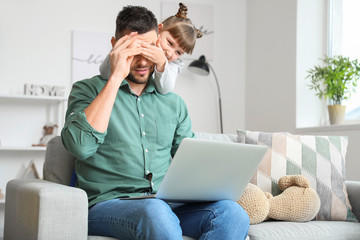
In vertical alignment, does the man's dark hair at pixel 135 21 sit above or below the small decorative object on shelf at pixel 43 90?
above

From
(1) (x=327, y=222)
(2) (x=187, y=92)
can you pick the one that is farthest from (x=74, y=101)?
(2) (x=187, y=92)

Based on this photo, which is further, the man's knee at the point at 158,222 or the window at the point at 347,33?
the window at the point at 347,33

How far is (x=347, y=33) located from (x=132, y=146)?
2.57m

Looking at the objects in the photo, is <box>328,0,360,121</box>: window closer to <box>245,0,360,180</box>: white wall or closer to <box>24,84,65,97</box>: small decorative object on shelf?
<box>245,0,360,180</box>: white wall

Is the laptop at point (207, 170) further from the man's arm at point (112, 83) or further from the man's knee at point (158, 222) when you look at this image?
the man's arm at point (112, 83)

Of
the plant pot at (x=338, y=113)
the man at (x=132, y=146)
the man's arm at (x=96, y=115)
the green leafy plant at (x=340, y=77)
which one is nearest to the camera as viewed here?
the man at (x=132, y=146)

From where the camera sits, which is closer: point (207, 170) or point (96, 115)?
point (207, 170)

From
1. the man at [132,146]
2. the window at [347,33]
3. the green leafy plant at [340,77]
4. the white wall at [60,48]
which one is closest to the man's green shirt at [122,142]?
the man at [132,146]

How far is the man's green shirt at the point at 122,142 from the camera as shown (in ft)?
5.07

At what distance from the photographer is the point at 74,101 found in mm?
1702

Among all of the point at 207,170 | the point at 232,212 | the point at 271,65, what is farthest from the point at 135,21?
the point at 271,65

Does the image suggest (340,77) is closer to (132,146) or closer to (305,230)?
(305,230)

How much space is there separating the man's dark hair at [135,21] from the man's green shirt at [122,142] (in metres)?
0.19

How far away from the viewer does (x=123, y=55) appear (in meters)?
1.63
